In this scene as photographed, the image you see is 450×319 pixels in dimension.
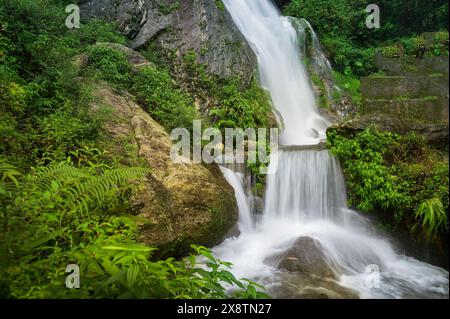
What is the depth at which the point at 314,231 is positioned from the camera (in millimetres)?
5090

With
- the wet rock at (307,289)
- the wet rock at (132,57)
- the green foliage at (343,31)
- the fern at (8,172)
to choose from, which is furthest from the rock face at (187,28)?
the fern at (8,172)

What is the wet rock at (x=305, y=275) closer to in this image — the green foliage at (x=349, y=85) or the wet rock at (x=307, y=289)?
the wet rock at (x=307, y=289)

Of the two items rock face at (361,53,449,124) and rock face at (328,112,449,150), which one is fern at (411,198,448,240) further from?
rock face at (361,53,449,124)

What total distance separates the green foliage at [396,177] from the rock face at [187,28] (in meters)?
3.91

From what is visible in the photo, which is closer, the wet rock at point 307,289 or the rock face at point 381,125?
the wet rock at point 307,289

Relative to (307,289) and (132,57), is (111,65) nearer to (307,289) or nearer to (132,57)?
(132,57)

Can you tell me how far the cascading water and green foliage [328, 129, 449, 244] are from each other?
34 cm

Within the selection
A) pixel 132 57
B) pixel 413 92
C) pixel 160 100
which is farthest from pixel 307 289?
pixel 132 57

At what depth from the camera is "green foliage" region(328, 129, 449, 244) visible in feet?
12.6

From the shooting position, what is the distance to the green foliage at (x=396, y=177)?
3.83m

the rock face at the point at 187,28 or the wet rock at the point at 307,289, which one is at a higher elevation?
the rock face at the point at 187,28

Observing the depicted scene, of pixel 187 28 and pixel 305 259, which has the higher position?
pixel 187 28

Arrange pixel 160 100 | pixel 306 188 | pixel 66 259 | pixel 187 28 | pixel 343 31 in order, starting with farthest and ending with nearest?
pixel 343 31
pixel 187 28
pixel 160 100
pixel 306 188
pixel 66 259

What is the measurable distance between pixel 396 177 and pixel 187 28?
6.98 m
